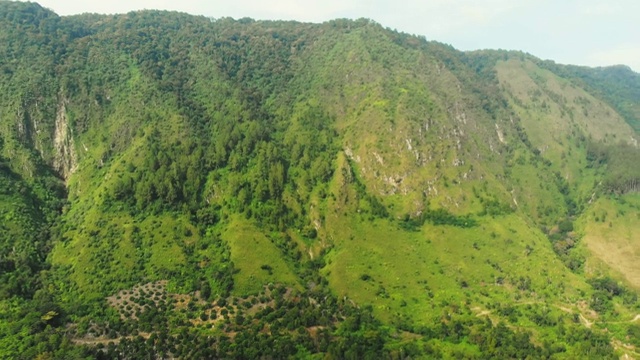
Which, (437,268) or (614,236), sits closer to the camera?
(437,268)

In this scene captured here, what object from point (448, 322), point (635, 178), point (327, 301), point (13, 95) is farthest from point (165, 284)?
point (635, 178)

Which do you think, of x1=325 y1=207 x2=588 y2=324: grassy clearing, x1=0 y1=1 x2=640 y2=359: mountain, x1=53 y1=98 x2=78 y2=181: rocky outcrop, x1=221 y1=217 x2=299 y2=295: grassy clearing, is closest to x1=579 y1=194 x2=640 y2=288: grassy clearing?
x1=0 y1=1 x2=640 y2=359: mountain

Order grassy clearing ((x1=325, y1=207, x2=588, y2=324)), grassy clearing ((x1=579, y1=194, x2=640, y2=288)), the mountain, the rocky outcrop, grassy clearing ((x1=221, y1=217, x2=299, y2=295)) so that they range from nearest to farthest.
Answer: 1. the mountain
2. grassy clearing ((x1=221, y1=217, x2=299, y2=295))
3. grassy clearing ((x1=325, y1=207, x2=588, y2=324))
4. grassy clearing ((x1=579, y1=194, x2=640, y2=288))
5. the rocky outcrop

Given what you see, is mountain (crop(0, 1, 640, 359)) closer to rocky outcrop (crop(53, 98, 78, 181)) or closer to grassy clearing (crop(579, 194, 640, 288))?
rocky outcrop (crop(53, 98, 78, 181))

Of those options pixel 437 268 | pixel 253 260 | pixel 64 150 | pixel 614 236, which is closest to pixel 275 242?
pixel 253 260

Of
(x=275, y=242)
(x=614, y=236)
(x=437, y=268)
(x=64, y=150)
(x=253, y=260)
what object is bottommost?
(x=437, y=268)

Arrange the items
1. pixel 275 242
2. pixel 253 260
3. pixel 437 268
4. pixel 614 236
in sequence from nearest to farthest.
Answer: pixel 253 260
pixel 437 268
pixel 275 242
pixel 614 236

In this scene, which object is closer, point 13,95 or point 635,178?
point 13,95

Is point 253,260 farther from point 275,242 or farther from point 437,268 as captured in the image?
point 437,268

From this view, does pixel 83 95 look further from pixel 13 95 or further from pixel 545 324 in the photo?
pixel 545 324

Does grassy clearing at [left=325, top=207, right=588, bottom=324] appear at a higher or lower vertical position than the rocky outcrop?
lower

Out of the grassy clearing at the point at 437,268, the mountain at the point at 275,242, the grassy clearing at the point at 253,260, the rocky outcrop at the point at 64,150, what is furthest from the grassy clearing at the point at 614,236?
the rocky outcrop at the point at 64,150
